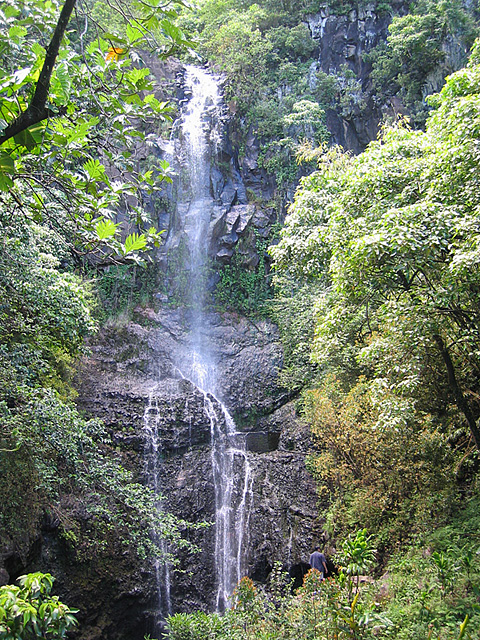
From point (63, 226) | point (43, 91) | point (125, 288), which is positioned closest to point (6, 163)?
point (43, 91)

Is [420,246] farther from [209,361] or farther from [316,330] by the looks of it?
[209,361]

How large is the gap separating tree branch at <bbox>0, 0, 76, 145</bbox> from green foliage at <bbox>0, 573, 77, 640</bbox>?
1.73 meters

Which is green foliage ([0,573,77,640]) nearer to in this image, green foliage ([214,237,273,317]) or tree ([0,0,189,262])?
tree ([0,0,189,262])

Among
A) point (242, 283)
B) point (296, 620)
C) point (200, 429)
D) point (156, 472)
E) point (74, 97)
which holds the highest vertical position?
point (242, 283)

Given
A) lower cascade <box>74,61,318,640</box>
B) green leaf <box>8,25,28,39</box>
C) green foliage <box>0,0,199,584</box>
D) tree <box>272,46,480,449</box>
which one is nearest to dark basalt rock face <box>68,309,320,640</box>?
lower cascade <box>74,61,318,640</box>

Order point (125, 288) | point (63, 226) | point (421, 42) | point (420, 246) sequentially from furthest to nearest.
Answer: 1. point (125, 288)
2. point (421, 42)
3. point (63, 226)
4. point (420, 246)

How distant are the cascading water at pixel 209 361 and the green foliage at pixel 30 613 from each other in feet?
27.9

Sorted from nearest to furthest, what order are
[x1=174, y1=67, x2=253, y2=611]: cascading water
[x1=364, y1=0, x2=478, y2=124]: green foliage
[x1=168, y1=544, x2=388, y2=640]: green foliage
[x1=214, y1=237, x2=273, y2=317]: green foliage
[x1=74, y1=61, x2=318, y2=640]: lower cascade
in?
[x1=168, y1=544, x2=388, y2=640]: green foliage → [x1=74, y1=61, x2=318, y2=640]: lower cascade → [x1=174, y1=67, x2=253, y2=611]: cascading water → [x1=364, y1=0, x2=478, y2=124]: green foliage → [x1=214, y1=237, x2=273, y2=317]: green foliage

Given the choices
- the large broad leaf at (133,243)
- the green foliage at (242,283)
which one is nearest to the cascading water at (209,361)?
the green foliage at (242,283)

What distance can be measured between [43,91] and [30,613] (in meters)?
1.98

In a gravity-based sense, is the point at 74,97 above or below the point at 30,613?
above

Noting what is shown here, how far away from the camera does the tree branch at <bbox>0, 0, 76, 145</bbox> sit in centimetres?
171

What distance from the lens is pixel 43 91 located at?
1749mm

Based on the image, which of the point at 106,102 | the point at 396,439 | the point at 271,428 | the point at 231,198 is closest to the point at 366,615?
the point at 396,439
